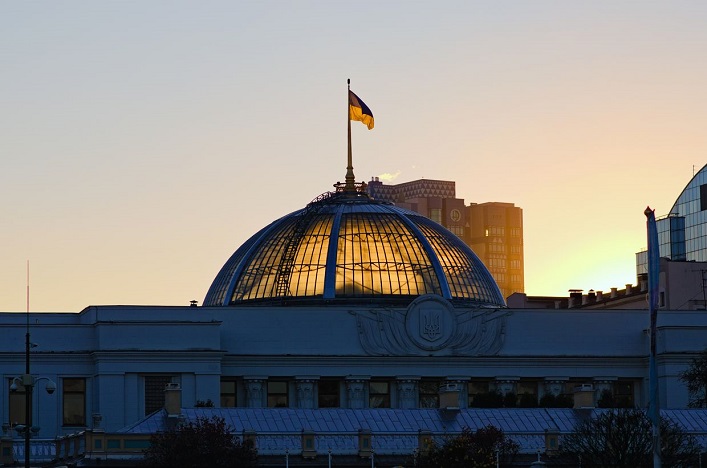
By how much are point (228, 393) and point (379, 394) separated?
7.21 meters

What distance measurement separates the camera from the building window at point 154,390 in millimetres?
98875

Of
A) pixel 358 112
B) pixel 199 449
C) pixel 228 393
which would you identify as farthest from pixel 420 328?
pixel 199 449

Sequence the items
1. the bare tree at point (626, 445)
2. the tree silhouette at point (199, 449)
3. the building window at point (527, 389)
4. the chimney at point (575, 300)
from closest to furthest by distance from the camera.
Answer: the tree silhouette at point (199, 449) → the bare tree at point (626, 445) → the building window at point (527, 389) → the chimney at point (575, 300)

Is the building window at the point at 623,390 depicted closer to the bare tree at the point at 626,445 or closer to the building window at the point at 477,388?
the building window at the point at 477,388

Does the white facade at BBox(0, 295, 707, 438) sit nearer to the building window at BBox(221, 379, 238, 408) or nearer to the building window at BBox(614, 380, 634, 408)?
the building window at BBox(221, 379, 238, 408)

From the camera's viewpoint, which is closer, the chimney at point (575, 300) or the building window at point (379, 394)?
the building window at point (379, 394)

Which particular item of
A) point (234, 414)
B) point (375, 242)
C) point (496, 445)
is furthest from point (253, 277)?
point (496, 445)

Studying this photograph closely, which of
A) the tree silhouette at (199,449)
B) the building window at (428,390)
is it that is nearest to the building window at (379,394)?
the building window at (428,390)

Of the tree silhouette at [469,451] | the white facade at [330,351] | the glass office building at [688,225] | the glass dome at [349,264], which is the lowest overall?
the tree silhouette at [469,451]

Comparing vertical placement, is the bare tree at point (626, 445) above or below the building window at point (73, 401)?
below

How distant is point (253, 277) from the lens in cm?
10912

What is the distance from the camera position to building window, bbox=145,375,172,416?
9888 cm

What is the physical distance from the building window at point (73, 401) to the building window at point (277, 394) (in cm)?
874

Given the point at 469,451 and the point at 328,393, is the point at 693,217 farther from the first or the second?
the point at 469,451
